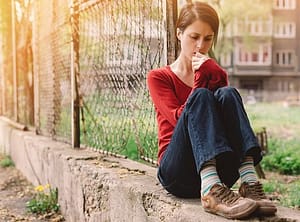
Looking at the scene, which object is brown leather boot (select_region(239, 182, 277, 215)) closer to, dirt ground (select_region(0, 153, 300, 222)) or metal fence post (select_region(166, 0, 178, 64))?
metal fence post (select_region(166, 0, 178, 64))

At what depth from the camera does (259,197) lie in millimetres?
2043

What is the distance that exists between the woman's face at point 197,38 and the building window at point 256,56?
36.8 metres

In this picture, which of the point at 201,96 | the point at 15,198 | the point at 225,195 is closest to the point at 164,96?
the point at 201,96

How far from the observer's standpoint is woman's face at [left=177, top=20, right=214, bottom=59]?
2320mm

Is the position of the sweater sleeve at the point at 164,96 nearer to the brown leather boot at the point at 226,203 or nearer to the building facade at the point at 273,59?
the brown leather boot at the point at 226,203

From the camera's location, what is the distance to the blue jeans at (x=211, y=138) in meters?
1.99

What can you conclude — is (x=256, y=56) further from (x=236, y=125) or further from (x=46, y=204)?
(x=236, y=125)

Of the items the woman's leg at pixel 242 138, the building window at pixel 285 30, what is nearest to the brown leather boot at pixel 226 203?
the woman's leg at pixel 242 138

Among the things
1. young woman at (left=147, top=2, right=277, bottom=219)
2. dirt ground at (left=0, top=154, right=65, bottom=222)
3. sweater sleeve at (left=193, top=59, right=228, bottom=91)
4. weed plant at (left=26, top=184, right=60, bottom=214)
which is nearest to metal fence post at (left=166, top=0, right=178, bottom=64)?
young woman at (left=147, top=2, right=277, bottom=219)

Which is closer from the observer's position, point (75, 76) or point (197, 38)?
point (197, 38)

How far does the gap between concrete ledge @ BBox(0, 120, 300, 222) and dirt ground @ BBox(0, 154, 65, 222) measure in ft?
0.52

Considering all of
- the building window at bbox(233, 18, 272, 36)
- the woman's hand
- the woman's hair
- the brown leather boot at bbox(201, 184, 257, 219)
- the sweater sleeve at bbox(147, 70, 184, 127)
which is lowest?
the brown leather boot at bbox(201, 184, 257, 219)

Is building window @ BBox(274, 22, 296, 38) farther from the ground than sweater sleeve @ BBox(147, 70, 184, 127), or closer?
farther from the ground

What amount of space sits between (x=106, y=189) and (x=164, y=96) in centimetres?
85
